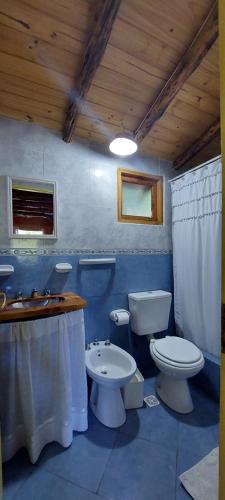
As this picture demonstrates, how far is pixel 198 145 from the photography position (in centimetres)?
213

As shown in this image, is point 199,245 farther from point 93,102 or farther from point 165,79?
point 93,102

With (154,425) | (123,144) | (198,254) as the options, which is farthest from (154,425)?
(123,144)

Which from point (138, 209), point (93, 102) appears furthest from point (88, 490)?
point (93, 102)

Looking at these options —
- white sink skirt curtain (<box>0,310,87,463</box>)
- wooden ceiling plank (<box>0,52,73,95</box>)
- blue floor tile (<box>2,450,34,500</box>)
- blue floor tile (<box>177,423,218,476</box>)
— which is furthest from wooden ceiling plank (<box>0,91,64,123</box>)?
blue floor tile (<box>177,423,218,476</box>)

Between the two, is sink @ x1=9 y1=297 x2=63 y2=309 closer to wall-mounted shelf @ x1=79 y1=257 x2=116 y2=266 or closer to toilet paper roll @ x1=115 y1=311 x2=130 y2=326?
wall-mounted shelf @ x1=79 y1=257 x2=116 y2=266

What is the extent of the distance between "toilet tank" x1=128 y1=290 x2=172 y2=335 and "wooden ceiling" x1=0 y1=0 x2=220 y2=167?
4.61ft

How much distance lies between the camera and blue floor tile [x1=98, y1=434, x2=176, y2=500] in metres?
1.12

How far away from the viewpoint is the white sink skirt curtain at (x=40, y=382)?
1.24m

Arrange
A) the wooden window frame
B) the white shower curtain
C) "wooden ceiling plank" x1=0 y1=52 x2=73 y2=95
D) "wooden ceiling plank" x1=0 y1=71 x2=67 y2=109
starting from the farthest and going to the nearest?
the wooden window frame
the white shower curtain
"wooden ceiling plank" x1=0 y1=71 x2=67 y2=109
"wooden ceiling plank" x1=0 y1=52 x2=73 y2=95

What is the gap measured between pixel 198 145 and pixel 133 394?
226 centimetres

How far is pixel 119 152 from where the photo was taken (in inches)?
68.3

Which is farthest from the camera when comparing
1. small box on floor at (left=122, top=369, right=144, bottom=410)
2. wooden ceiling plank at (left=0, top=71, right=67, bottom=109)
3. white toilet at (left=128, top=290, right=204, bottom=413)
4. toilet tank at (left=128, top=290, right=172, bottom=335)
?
toilet tank at (left=128, top=290, right=172, bottom=335)

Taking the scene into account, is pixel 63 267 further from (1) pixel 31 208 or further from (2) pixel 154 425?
(2) pixel 154 425

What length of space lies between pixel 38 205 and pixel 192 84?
1461 millimetres
